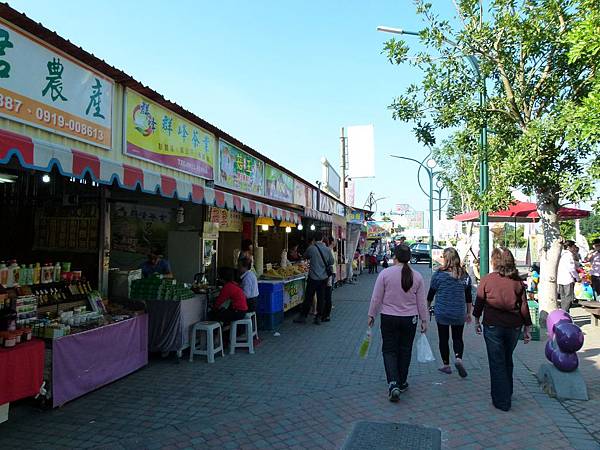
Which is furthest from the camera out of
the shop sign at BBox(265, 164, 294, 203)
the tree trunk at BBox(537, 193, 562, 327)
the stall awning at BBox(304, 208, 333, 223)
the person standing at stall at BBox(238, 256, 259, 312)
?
the stall awning at BBox(304, 208, 333, 223)

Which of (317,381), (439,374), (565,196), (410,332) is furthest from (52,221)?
(565,196)

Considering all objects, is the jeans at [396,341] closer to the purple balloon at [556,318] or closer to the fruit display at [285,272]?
the purple balloon at [556,318]

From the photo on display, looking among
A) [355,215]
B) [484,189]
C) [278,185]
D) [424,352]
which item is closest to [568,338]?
[424,352]

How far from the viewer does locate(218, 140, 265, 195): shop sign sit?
29.9ft

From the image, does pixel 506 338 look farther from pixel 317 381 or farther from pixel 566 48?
pixel 566 48

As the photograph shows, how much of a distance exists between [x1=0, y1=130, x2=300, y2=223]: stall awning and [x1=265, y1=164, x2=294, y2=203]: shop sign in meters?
5.20

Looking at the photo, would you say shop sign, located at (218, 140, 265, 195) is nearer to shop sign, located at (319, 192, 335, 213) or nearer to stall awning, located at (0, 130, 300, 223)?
stall awning, located at (0, 130, 300, 223)

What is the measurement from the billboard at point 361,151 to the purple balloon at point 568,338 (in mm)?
21345

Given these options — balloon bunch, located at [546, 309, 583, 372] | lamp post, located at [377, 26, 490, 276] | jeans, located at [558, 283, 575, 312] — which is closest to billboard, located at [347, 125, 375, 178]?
jeans, located at [558, 283, 575, 312]

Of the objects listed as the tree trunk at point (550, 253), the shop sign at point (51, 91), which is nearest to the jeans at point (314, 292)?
the tree trunk at point (550, 253)

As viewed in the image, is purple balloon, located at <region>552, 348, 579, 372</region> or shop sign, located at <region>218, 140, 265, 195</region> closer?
purple balloon, located at <region>552, 348, 579, 372</region>

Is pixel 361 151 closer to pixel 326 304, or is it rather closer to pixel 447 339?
pixel 326 304

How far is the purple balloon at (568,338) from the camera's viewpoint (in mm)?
5109

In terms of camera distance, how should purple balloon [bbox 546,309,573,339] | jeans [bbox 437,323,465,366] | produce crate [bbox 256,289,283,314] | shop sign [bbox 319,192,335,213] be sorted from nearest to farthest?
purple balloon [bbox 546,309,573,339] < jeans [bbox 437,323,465,366] < produce crate [bbox 256,289,283,314] < shop sign [bbox 319,192,335,213]
